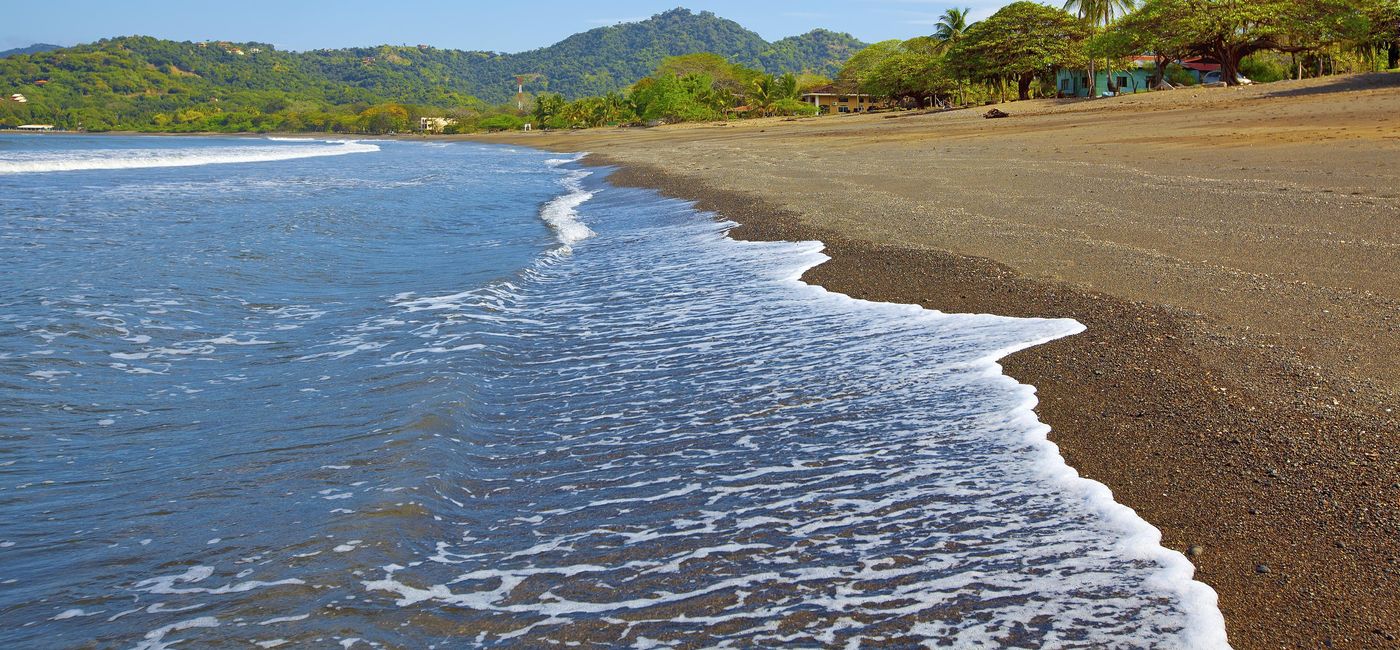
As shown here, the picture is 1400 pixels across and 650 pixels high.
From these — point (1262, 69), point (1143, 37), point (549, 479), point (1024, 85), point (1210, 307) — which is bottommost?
point (549, 479)

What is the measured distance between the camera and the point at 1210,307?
23.0ft

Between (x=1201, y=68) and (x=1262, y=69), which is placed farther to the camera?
(x=1201, y=68)

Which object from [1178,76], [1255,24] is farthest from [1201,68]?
[1255,24]

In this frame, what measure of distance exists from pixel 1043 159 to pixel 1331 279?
13.0m

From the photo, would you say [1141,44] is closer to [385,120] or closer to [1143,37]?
[1143,37]

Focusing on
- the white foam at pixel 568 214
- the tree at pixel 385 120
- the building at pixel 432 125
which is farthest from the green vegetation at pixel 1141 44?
the tree at pixel 385 120

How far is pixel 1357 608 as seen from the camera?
3.05 meters

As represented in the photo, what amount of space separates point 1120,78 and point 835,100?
41166 millimetres

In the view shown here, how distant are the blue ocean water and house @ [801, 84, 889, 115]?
3570 inches

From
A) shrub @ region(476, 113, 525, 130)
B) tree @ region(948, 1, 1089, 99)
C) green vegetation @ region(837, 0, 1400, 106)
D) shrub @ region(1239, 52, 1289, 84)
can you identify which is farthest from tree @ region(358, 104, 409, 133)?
shrub @ region(1239, 52, 1289, 84)

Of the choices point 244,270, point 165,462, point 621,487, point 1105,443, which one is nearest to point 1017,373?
point 1105,443

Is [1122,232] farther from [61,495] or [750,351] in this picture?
[61,495]

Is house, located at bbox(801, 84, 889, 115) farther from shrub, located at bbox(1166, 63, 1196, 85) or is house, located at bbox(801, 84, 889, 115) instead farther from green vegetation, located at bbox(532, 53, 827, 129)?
shrub, located at bbox(1166, 63, 1196, 85)

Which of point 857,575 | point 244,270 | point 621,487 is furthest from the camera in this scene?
point 244,270
